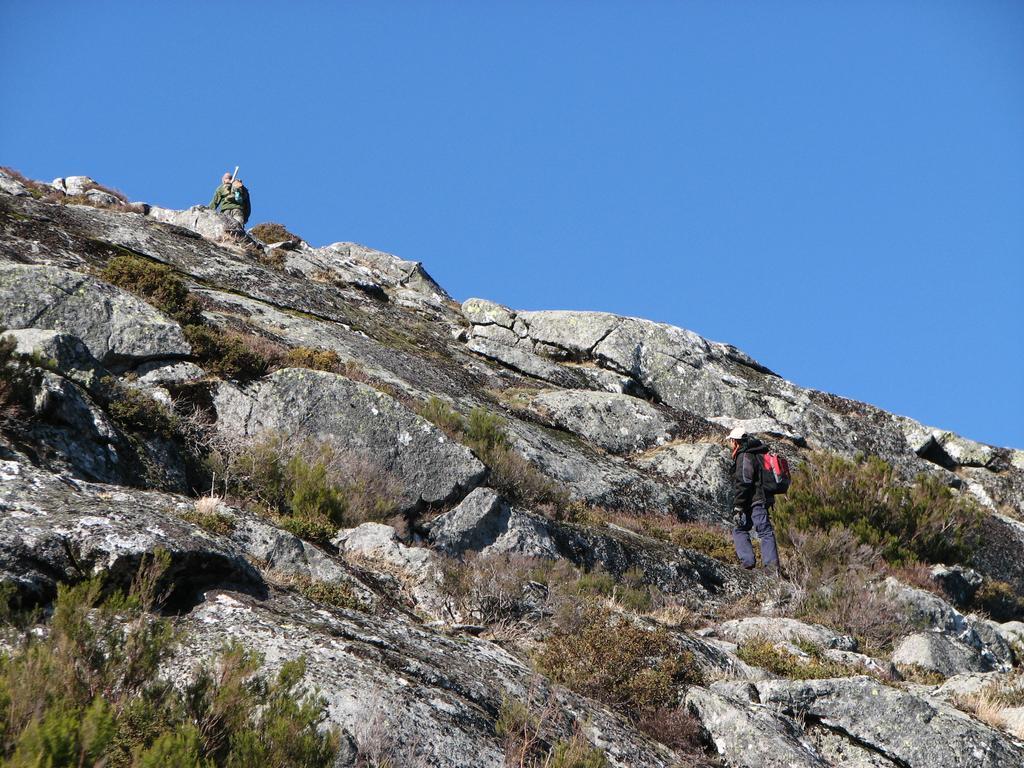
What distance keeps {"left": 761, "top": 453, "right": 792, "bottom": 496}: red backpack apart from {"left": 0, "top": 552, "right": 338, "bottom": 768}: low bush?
30.2 ft

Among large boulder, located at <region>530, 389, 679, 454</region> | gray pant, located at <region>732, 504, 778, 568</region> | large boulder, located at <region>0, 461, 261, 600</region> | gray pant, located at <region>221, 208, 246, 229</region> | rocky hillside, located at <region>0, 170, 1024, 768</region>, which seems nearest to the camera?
rocky hillside, located at <region>0, 170, 1024, 768</region>

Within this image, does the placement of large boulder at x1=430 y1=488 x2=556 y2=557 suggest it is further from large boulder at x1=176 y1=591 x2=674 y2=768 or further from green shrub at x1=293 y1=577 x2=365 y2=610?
large boulder at x1=176 y1=591 x2=674 y2=768

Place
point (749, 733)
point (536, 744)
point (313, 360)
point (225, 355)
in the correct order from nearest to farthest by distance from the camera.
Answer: point (536, 744), point (749, 733), point (225, 355), point (313, 360)

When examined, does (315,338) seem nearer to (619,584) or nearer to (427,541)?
(427,541)

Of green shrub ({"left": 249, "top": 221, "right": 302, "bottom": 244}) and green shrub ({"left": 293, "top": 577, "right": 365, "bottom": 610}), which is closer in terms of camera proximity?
green shrub ({"left": 293, "top": 577, "right": 365, "bottom": 610})

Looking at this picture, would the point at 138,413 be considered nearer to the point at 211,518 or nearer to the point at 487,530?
the point at 211,518

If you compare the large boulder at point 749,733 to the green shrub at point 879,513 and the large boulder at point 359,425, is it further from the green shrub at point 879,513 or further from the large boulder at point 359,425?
the green shrub at point 879,513

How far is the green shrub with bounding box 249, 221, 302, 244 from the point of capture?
104ft

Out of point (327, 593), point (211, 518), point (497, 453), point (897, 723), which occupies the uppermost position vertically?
point (497, 453)

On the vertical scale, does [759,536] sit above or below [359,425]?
above

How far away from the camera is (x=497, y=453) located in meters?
14.1

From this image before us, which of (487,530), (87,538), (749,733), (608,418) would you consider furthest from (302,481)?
(608,418)

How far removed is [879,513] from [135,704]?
13.4 m

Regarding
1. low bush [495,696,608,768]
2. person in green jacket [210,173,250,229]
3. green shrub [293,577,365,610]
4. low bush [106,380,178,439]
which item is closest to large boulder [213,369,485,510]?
low bush [106,380,178,439]
